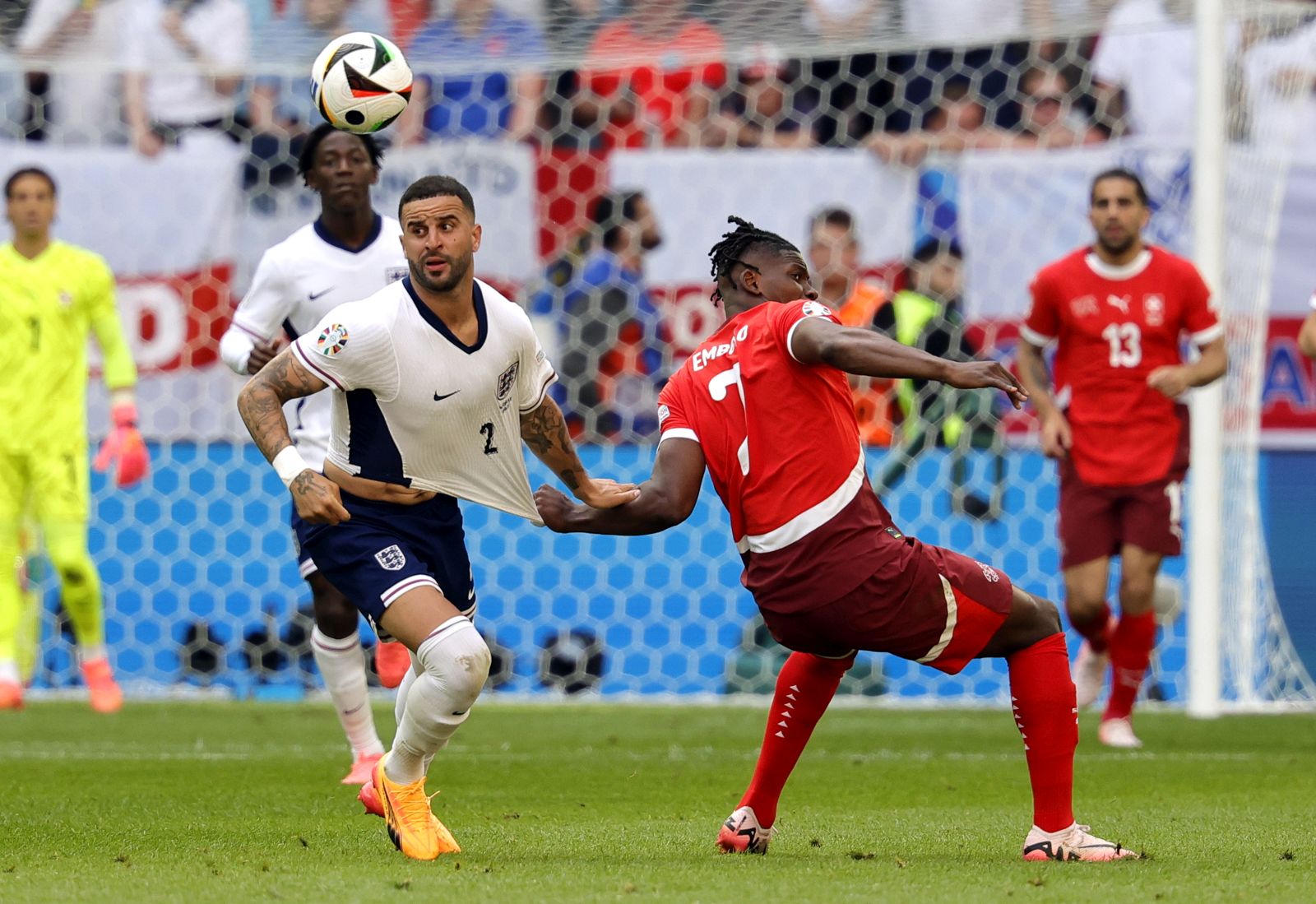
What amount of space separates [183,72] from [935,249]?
438cm

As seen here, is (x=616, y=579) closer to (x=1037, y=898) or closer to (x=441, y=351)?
(x=441, y=351)

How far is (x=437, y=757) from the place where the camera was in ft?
26.4

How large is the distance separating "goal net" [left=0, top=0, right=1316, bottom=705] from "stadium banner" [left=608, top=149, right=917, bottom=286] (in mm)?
16

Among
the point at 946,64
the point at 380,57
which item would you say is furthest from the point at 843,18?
the point at 380,57

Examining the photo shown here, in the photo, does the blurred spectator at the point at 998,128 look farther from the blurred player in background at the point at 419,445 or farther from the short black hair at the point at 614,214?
Answer: the blurred player in background at the point at 419,445

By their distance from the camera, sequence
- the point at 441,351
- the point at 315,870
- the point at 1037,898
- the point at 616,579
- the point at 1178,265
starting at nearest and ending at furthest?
1. the point at 1037,898
2. the point at 315,870
3. the point at 441,351
4. the point at 1178,265
5. the point at 616,579

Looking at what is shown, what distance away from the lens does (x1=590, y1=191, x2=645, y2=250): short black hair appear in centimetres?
1121

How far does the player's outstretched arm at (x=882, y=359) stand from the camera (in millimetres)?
4434

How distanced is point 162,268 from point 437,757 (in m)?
4.44

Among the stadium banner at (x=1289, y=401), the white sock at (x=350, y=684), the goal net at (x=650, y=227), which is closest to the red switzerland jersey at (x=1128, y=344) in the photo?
the goal net at (x=650, y=227)

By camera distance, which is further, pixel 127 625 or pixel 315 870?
pixel 127 625

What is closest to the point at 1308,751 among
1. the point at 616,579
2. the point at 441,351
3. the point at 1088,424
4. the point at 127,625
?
the point at 1088,424

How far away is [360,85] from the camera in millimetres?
6375

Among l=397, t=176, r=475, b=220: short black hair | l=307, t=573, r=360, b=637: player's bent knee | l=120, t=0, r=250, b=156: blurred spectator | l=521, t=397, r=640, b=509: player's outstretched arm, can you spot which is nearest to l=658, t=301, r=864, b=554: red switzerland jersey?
l=521, t=397, r=640, b=509: player's outstretched arm
